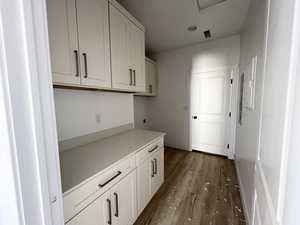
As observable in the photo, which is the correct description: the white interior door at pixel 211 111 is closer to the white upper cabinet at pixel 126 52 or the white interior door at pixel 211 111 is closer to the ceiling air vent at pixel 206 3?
the ceiling air vent at pixel 206 3

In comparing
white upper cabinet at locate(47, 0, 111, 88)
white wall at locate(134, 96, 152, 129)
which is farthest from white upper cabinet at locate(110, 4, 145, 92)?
white wall at locate(134, 96, 152, 129)

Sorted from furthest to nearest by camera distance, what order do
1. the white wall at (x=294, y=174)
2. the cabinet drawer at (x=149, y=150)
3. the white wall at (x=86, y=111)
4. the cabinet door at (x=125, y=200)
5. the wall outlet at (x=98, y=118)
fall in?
the wall outlet at (x=98, y=118) < the cabinet drawer at (x=149, y=150) < the white wall at (x=86, y=111) < the cabinet door at (x=125, y=200) < the white wall at (x=294, y=174)

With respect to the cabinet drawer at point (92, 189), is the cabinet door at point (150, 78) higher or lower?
higher

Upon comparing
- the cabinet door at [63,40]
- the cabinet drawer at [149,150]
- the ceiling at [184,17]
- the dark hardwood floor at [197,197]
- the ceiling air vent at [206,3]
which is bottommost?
the dark hardwood floor at [197,197]

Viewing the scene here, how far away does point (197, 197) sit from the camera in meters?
1.94

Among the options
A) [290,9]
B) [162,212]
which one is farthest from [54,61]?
[162,212]

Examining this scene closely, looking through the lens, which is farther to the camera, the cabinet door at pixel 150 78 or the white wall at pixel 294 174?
the cabinet door at pixel 150 78

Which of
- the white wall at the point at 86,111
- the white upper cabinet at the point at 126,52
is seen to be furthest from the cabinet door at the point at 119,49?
the white wall at the point at 86,111

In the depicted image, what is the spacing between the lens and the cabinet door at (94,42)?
3.90ft

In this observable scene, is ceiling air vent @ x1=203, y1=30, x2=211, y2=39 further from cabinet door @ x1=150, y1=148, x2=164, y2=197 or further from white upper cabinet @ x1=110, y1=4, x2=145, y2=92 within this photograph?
cabinet door @ x1=150, y1=148, x2=164, y2=197

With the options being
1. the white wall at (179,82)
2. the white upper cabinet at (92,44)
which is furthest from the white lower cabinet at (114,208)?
the white wall at (179,82)

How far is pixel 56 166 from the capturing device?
516mm

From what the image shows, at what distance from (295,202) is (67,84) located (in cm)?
138

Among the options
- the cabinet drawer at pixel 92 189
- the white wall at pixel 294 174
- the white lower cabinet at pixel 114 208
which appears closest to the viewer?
the white wall at pixel 294 174
